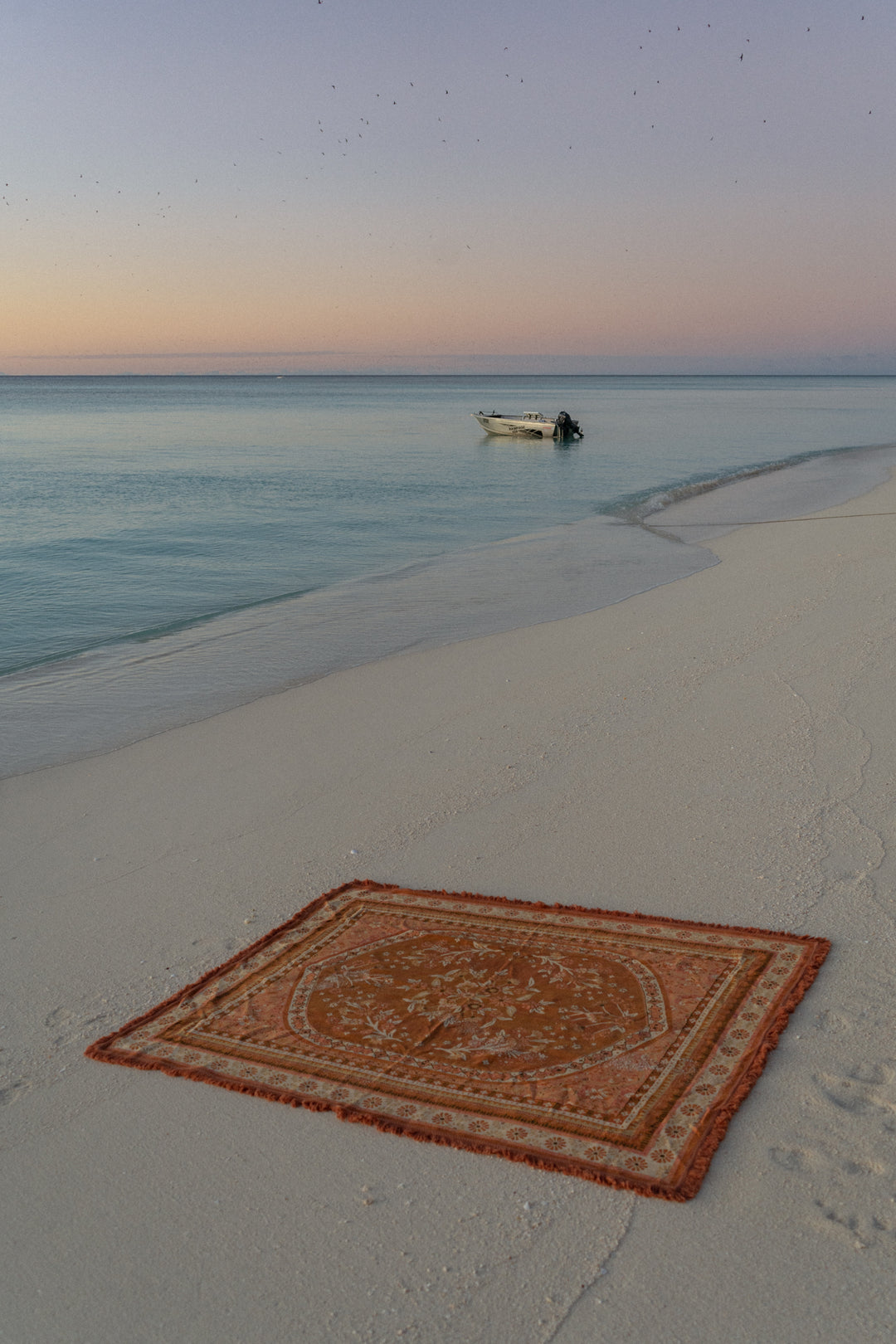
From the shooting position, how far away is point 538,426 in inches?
1789

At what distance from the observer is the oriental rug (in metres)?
3.44

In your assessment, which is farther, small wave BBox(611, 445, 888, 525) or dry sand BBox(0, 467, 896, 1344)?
small wave BBox(611, 445, 888, 525)

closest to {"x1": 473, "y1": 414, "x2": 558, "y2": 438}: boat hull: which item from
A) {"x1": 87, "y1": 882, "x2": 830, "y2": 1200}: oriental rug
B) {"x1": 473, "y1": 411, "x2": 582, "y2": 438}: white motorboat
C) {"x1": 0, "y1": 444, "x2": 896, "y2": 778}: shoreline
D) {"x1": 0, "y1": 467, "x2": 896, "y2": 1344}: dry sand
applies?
{"x1": 473, "y1": 411, "x2": 582, "y2": 438}: white motorboat

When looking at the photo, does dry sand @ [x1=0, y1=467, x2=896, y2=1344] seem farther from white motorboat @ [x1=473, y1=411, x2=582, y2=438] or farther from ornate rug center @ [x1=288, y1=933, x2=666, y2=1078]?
white motorboat @ [x1=473, y1=411, x2=582, y2=438]

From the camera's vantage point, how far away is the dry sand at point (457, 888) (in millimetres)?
2850

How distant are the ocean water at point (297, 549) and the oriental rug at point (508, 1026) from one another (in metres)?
4.01

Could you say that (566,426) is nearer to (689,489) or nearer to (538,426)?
(538,426)

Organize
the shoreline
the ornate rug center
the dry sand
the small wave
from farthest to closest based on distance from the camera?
the small wave, the shoreline, the ornate rug center, the dry sand

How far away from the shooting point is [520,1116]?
3.49 metres

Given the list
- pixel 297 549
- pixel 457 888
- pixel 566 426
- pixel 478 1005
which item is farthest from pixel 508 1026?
pixel 566 426

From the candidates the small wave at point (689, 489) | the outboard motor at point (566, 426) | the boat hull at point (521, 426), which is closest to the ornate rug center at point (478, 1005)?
the small wave at point (689, 489)

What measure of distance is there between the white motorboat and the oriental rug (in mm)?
41162

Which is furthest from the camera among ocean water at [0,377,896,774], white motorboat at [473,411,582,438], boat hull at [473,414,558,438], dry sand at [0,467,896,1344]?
boat hull at [473,414,558,438]

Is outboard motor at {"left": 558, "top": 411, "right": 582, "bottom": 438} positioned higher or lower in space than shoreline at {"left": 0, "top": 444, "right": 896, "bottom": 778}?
higher
